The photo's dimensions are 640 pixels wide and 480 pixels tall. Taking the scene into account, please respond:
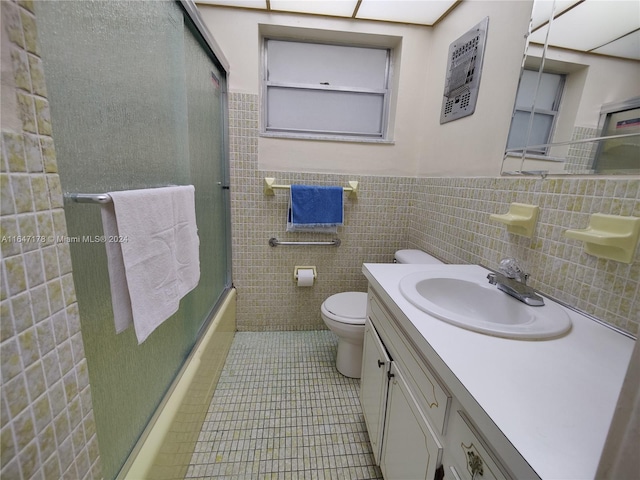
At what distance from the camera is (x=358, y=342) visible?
1561mm

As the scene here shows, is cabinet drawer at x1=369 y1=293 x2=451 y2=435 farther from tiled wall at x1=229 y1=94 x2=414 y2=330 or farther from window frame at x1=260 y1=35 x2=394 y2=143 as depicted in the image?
window frame at x1=260 y1=35 x2=394 y2=143

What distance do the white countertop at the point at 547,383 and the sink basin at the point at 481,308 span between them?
2 centimetres

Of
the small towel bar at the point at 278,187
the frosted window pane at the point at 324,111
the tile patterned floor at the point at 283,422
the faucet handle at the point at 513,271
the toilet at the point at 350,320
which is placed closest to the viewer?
the faucet handle at the point at 513,271

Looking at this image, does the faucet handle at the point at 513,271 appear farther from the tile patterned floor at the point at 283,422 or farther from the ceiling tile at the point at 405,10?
the ceiling tile at the point at 405,10

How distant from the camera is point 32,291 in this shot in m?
0.44

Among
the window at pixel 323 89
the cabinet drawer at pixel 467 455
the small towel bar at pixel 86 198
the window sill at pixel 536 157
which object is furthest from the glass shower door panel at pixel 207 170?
the window sill at pixel 536 157

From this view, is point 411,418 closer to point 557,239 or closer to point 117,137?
point 557,239

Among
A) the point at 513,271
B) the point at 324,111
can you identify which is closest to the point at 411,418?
the point at 513,271

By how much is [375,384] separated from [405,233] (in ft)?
3.92

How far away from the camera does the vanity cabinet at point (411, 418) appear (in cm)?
52

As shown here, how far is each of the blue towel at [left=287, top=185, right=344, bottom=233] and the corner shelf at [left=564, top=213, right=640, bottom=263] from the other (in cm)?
126

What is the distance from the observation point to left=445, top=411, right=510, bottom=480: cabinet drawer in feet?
1.48

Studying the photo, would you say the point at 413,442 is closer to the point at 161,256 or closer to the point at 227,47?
the point at 161,256

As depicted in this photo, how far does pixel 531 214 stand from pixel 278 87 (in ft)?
5.59
